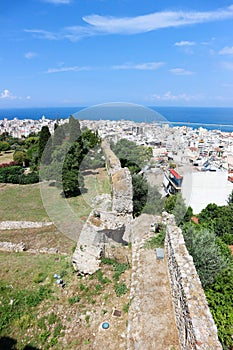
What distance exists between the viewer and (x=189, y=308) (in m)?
3.70

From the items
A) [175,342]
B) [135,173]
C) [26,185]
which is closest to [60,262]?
[175,342]

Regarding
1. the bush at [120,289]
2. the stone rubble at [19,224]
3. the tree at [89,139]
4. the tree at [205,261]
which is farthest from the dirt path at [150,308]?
the tree at [89,139]

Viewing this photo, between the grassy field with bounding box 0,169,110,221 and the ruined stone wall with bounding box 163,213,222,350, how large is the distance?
23.3 feet

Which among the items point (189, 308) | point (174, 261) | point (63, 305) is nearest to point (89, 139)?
point (63, 305)

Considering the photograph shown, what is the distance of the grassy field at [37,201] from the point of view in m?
12.3

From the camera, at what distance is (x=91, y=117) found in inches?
465

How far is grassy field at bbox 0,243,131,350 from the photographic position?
15.8ft

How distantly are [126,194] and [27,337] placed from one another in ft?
16.4

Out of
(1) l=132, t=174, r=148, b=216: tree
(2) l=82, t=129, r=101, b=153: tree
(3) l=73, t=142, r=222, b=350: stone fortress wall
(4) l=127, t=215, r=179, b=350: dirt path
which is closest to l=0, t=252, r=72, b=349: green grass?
(3) l=73, t=142, r=222, b=350: stone fortress wall

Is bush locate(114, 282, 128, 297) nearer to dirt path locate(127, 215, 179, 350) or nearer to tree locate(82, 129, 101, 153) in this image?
dirt path locate(127, 215, 179, 350)

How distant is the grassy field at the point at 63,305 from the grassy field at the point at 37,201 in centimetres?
475

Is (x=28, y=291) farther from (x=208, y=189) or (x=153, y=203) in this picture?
(x=208, y=189)

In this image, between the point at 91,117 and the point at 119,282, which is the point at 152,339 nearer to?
the point at 119,282

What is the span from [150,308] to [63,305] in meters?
2.35
